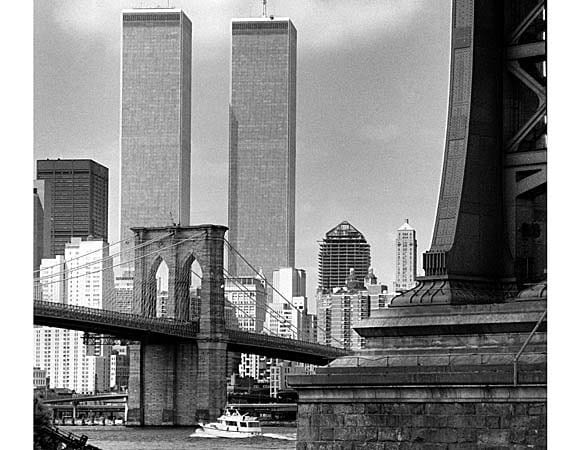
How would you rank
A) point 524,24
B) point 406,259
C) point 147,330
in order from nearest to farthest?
point 524,24 < point 406,259 < point 147,330

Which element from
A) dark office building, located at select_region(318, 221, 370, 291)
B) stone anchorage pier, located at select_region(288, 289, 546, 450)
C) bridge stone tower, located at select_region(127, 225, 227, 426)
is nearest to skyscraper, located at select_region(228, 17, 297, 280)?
bridge stone tower, located at select_region(127, 225, 227, 426)

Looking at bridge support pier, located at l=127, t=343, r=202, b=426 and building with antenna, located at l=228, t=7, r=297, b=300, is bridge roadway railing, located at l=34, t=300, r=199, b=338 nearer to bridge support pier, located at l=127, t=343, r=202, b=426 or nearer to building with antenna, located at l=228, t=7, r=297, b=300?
bridge support pier, located at l=127, t=343, r=202, b=426

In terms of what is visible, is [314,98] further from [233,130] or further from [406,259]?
[406,259]

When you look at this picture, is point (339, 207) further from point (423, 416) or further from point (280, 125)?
point (423, 416)

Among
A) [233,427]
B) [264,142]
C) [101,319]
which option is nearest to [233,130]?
[264,142]
